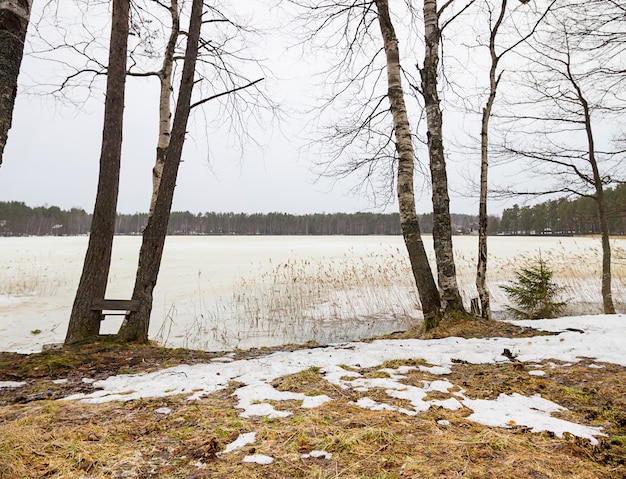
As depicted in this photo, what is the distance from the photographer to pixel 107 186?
4.75 m

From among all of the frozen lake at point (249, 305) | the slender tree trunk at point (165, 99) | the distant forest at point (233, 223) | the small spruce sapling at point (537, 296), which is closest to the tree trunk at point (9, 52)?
the slender tree trunk at point (165, 99)

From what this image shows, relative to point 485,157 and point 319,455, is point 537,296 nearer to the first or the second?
point 485,157

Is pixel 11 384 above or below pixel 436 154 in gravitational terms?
below

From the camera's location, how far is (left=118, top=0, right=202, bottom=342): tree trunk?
484 centimetres

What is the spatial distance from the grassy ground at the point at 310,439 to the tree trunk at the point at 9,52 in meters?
1.83

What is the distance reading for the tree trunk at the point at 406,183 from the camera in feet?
18.0

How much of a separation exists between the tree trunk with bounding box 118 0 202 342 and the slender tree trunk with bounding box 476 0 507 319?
5513mm

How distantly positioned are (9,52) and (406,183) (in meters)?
5.00

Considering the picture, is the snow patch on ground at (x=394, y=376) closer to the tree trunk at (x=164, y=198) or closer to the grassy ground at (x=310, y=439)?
the grassy ground at (x=310, y=439)

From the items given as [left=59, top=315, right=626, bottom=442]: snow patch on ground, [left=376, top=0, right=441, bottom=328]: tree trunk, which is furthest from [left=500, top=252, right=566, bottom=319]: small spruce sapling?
[left=376, top=0, right=441, bottom=328]: tree trunk

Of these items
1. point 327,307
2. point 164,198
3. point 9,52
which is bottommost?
point 327,307

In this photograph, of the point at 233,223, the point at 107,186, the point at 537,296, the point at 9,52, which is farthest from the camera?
the point at 233,223

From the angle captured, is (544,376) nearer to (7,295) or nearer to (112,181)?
(112,181)

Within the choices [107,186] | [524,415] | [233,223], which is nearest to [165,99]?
[107,186]
